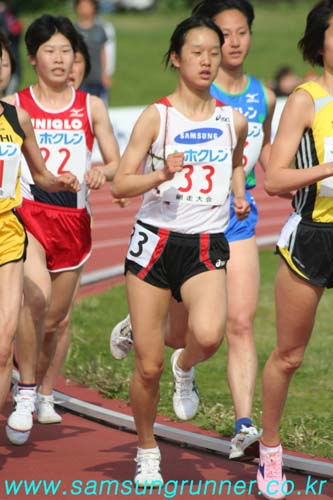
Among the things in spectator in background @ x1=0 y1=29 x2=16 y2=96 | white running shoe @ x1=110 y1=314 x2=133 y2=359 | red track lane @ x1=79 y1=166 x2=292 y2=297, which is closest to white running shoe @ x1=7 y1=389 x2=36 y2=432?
white running shoe @ x1=110 y1=314 x2=133 y2=359

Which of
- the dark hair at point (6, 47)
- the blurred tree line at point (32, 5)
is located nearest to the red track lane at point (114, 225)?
the dark hair at point (6, 47)

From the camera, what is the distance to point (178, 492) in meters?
6.86

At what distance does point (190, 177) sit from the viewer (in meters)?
6.95

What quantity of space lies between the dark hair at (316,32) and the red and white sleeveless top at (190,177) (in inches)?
24.0

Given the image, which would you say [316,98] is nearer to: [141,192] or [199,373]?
[141,192]

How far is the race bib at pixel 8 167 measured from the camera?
708 centimetres

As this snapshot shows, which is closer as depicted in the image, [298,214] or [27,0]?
[298,214]

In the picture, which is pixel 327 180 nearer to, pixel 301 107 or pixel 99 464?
pixel 301 107

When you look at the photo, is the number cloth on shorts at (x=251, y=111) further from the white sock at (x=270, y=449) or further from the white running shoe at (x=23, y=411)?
the white sock at (x=270, y=449)

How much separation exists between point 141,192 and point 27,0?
1587 inches

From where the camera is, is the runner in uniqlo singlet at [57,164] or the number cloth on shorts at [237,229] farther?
the runner in uniqlo singlet at [57,164]

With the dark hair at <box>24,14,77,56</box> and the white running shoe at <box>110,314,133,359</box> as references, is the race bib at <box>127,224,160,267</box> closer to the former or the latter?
the white running shoe at <box>110,314,133,359</box>

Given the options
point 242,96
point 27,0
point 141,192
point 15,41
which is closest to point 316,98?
point 141,192

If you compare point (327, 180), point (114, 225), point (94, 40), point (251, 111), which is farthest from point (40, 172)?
point (94, 40)
